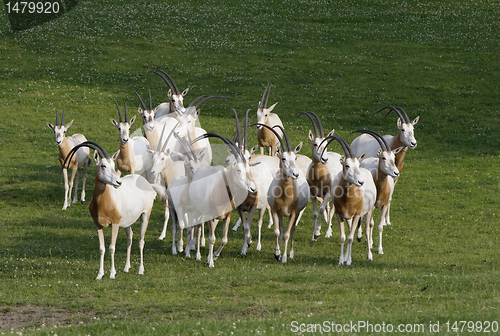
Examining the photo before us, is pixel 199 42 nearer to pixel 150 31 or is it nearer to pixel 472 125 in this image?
pixel 150 31

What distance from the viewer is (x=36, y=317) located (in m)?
9.79

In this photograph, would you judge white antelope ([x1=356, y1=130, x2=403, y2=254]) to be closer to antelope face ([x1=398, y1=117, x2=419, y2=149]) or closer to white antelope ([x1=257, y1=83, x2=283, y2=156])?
antelope face ([x1=398, y1=117, x2=419, y2=149])

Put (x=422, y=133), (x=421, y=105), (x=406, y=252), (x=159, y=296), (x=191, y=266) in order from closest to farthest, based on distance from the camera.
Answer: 1. (x=159, y=296)
2. (x=191, y=266)
3. (x=406, y=252)
4. (x=422, y=133)
5. (x=421, y=105)

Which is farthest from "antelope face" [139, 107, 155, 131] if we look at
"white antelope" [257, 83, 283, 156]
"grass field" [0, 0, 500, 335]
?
"white antelope" [257, 83, 283, 156]

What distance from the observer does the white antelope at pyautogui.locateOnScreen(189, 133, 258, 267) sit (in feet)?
42.9

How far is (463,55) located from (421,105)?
8.83 m

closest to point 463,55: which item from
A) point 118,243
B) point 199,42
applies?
point 199,42

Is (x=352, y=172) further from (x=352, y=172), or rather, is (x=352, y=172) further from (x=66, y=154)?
(x=66, y=154)

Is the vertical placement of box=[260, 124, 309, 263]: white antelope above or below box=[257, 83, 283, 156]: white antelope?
below

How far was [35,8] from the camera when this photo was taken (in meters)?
43.1

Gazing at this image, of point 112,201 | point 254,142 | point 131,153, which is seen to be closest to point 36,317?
point 112,201

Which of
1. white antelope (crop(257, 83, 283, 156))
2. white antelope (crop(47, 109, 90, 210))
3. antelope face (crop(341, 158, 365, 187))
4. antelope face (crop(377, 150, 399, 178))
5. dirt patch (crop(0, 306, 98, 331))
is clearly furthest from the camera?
white antelope (crop(257, 83, 283, 156))

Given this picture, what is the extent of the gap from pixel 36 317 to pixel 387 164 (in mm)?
8187

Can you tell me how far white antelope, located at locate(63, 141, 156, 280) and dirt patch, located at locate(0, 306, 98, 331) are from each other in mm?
1990
